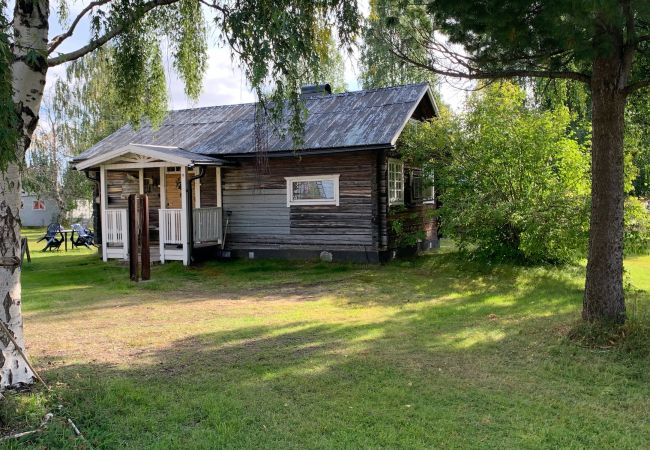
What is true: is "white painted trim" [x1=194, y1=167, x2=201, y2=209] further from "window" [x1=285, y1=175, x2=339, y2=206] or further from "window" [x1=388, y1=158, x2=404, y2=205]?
"window" [x1=388, y1=158, x2=404, y2=205]

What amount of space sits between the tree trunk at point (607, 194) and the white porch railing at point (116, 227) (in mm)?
11621

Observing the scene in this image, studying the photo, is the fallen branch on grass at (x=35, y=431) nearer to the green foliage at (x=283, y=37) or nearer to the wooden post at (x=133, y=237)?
the green foliage at (x=283, y=37)

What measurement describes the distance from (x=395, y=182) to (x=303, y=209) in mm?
2502

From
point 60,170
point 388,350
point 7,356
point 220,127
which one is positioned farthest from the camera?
point 60,170

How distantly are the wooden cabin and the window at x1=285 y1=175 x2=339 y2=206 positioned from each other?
0.08ft

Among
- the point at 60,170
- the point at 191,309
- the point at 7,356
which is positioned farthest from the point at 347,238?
the point at 60,170

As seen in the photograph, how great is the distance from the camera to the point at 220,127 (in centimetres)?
1644

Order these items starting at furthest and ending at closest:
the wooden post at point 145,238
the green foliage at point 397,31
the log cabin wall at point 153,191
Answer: the log cabin wall at point 153,191 → the wooden post at point 145,238 → the green foliage at point 397,31

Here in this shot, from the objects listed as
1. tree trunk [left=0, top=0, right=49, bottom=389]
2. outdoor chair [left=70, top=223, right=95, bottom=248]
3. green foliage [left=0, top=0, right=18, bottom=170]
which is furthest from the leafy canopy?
outdoor chair [left=70, top=223, right=95, bottom=248]

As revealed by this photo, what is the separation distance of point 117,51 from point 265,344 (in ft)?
13.0

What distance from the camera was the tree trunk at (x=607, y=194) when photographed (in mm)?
6094

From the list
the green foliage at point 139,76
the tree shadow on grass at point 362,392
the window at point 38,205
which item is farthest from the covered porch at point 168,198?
the window at point 38,205

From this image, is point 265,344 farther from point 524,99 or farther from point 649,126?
point 524,99

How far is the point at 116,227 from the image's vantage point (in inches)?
578
